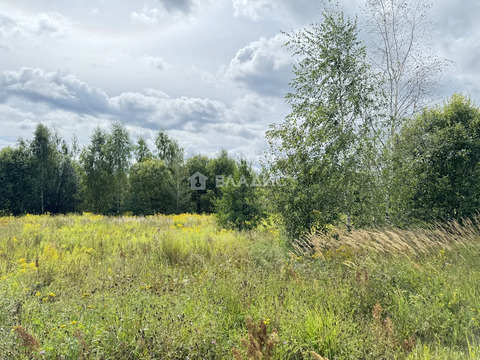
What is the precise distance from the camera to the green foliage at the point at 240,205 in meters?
11.6

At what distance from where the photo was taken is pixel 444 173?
37.1 feet

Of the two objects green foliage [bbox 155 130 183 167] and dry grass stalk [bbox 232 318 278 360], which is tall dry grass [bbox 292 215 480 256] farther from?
green foliage [bbox 155 130 183 167]

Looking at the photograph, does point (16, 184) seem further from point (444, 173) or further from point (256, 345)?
point (256, 345)

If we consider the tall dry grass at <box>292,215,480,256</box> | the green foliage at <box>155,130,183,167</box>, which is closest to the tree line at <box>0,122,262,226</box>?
the green foliage at <box>155,130,183,167</box>

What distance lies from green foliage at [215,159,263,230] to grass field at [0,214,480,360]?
5.24 meters

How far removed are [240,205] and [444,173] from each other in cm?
773

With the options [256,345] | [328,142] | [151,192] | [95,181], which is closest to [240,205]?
[328,142]

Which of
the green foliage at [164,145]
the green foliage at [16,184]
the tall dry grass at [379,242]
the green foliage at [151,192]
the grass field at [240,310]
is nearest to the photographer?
the grass field at [240,310]

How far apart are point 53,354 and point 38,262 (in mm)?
3582

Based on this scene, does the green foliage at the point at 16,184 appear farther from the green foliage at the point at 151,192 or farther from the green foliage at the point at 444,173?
the green foliage at the point at 444,173

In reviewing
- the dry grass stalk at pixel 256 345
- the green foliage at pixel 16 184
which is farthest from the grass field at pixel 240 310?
the green foliage at pixel 16 184

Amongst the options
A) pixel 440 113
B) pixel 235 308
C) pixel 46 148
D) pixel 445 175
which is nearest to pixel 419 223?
pixel 445 175

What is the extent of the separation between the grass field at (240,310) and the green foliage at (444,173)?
546 cm

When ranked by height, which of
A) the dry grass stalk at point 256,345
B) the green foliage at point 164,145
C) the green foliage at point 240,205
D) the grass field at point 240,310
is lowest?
the grass field at point 240,310
